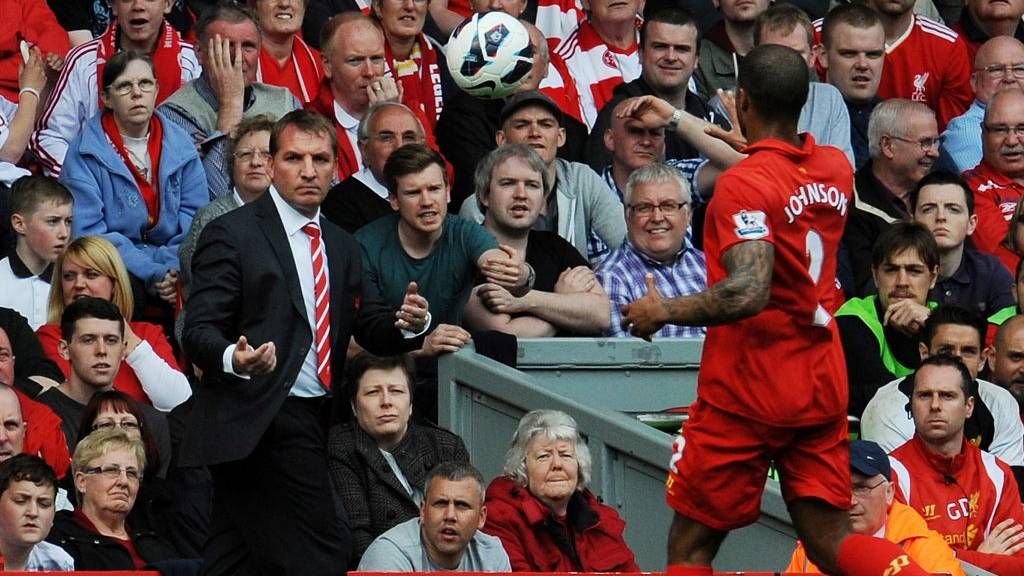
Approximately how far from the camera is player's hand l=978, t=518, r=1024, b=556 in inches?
369

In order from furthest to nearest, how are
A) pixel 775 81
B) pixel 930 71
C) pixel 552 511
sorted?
pixel 930 71 → pixel 552 511 → pixel 775 81

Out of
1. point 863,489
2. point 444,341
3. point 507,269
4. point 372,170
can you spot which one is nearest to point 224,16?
point 372,170

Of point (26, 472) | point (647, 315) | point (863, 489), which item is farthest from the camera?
point (26, 472)

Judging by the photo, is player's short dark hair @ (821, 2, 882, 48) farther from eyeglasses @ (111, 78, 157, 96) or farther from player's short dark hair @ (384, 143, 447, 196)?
eyeglasses @ (111, 78, 157, 96)

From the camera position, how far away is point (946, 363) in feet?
32.0

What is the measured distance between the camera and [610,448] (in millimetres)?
9656

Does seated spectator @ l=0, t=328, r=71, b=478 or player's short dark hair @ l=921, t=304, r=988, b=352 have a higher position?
player's short dark hair @ l=921, t=304, r=988, b=352

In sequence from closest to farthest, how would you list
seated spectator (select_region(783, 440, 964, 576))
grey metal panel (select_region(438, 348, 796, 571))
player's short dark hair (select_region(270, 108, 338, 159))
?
player's short dark hair (select_region(270, 108, 338, 159)) → seated spectator (select_region(783, 440, 964, 576)) → grey metal panel (select_region(438, 348, 796, 571))

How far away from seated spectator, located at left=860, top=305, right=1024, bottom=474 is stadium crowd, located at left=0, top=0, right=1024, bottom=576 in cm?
2

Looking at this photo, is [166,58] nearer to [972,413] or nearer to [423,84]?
[423,84]

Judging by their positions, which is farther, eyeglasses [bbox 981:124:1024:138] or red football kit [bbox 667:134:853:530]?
eyeglasses [bbox 981:124:1024:138]

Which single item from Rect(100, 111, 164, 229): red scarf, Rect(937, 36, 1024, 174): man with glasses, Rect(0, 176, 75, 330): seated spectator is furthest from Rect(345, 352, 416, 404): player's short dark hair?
Rect(937, 36, 1024, 174): man with glasses

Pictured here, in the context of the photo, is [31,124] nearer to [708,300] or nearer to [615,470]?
[615,470]

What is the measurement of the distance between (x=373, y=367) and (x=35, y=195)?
2069 millimetres
